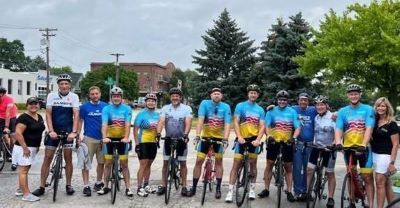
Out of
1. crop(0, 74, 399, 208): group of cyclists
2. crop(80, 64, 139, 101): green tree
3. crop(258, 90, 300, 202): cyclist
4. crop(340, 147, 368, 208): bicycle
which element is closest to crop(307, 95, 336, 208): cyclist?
crop(0, 74, 399, 208): group of cyclists

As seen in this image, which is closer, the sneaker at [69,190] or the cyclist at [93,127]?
the sneaker at [69,190]

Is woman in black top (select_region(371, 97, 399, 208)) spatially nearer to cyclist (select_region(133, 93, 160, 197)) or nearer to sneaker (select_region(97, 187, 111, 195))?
cyclist (select_region(133, 93, 160, 197))

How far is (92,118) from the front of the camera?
9125 millimetres

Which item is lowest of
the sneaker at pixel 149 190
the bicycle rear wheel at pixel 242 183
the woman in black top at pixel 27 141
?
the sneaker at pixel 149 190

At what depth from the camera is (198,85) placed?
1700 inches

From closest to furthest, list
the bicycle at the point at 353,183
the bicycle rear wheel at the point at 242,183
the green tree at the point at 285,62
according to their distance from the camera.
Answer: the bicycle at the point at 353,183
the bicycle rear wheel at the point at 242,183
the green tree at the point at 285,62

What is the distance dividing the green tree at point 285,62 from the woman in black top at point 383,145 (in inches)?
1160

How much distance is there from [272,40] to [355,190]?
110 feet

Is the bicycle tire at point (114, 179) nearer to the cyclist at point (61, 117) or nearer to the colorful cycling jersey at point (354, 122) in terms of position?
the cyclist at point (61, 117)

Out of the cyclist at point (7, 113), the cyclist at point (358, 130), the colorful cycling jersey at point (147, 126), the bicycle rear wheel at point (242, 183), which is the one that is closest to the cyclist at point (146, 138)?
the colorful cycling jersey at point (147, 126)

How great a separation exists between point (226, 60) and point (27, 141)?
1403 inches

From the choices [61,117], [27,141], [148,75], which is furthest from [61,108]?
[148,75]

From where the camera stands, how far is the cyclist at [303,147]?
8.94 meters

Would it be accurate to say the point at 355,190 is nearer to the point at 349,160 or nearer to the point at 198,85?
the point at 349,160
